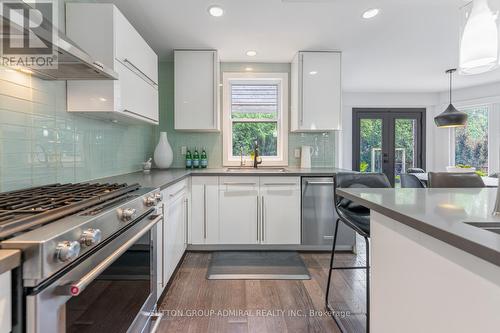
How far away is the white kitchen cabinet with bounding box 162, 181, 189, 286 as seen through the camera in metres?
2.03

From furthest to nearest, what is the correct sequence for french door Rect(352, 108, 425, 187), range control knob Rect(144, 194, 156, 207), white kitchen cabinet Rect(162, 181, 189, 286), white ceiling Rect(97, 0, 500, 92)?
french door Rect(352, 108, 425, 187)
white ceiling Rect(97, 0, 500, 92)
white kitchen cabinet Rect(162, 181, 189, 286)
range control knob Rect(144, 194, 156, 207)

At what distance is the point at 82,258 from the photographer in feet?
2.92

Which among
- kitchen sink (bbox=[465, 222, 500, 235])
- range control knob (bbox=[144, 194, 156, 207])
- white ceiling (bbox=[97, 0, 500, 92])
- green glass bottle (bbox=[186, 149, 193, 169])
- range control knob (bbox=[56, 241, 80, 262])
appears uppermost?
white ceiling (bbox=[97, 0, 500, 92])

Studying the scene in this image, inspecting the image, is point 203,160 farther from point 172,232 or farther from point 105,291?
point 105,291

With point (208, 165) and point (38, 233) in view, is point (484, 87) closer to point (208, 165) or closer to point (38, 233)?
point (208, 165)

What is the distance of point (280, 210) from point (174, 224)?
1139mm

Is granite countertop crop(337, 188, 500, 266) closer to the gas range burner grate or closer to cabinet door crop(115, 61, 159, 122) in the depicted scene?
the gas range burner grate

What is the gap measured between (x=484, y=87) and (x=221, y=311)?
6174 millimetres

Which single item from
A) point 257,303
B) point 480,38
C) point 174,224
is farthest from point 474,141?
point 174,224

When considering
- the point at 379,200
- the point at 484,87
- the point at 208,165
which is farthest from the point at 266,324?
the point at 484,87

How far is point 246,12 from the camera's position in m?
2.37

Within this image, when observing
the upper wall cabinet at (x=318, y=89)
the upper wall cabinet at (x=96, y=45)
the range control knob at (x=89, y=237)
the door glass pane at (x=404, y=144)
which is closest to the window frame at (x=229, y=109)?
the upper wall cabinet at (x=318, y=89)

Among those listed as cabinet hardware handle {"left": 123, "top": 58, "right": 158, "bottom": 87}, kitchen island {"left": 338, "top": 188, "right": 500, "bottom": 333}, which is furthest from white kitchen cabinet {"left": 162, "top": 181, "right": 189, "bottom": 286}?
kitchen island {"left": 338, "top": 188, "right": 500, "bottom": 333}

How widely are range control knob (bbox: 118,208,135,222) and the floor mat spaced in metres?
1.38
